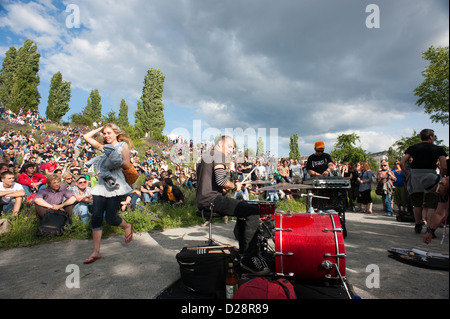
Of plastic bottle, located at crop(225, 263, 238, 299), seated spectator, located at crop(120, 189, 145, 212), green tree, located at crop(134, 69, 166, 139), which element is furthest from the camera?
green tree, located at crop(134, 69, 166, 139)

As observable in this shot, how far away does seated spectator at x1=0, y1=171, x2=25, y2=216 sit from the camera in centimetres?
560

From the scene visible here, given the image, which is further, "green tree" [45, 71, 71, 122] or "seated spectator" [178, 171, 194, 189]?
"green tree" [45, 71, 71, 122]

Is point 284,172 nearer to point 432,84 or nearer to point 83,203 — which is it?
point 83,203

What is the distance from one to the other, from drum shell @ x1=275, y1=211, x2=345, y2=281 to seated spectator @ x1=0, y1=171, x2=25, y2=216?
19.4ft

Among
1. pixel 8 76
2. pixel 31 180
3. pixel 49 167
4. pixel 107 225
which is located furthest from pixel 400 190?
pixel 8 76

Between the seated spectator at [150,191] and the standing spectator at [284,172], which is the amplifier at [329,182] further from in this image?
the standing spectator at [284,172]

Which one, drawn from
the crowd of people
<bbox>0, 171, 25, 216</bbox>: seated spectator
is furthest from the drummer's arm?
<bbox>0, 171, 25, 216</bbox>: seated spectator

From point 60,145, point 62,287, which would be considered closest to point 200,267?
point 62,287

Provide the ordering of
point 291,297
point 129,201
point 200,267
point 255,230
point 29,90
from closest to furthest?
point 291,297
point 200,267
point 255,230
point 129,201
point 29,90

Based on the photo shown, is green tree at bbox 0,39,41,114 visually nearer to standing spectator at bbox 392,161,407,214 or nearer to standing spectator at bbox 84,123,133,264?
standing spectator at bbox 84,123,133,264

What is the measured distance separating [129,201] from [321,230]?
220 inches

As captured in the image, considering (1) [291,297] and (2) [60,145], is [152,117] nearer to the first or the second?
(2) [60,145]

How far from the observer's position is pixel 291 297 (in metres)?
2.10

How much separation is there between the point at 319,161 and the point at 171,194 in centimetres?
515
